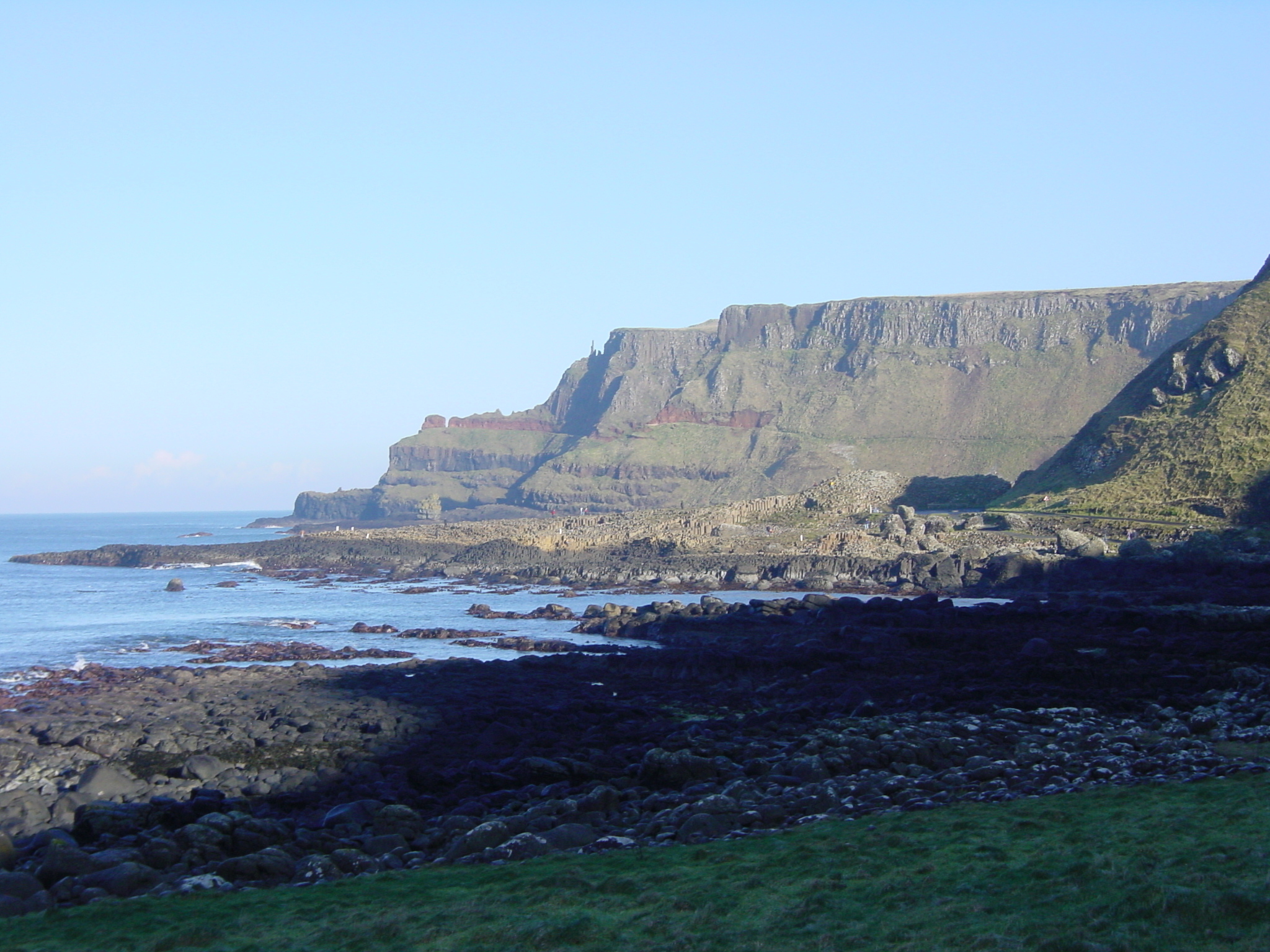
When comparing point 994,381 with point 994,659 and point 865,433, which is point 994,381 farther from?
point 994,659

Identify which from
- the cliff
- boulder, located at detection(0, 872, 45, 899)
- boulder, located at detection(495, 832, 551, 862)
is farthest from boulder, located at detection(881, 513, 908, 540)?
boulder, located at detection(0, 872, 45, 899)

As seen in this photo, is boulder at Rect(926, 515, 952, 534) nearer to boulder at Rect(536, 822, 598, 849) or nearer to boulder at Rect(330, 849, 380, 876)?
boulder at Rect(536, 822, 598, 849)

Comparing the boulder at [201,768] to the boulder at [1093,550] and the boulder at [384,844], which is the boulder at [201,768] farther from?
the boulder at [1093,550]

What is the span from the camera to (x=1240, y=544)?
52.3m

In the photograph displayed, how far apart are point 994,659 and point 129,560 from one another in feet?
284

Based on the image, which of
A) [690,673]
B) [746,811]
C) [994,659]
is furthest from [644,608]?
[746,811]

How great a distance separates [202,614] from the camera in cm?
5612

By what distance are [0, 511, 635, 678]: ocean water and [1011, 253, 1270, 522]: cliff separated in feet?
115

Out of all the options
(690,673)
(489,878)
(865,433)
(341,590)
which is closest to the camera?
(489,878)

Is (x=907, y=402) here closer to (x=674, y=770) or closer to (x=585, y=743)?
(x=585, y=743)

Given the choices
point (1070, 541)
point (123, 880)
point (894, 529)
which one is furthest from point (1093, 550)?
point (123, 880)

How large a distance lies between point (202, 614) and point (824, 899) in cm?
5137

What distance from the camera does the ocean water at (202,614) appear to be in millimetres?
42188

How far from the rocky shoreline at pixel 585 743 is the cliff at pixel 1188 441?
111 ft
